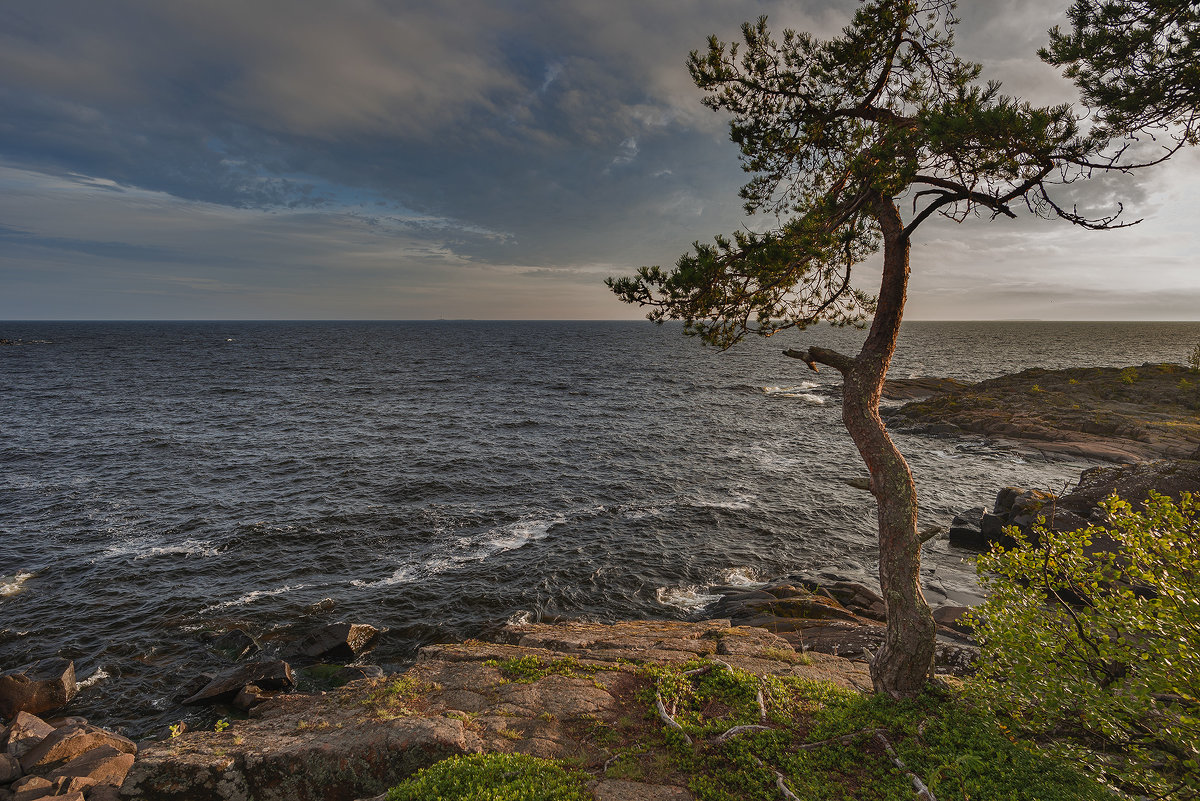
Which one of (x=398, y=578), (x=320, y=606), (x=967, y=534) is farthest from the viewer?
(x=967, y=534)

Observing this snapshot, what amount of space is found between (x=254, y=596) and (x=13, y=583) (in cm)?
1009

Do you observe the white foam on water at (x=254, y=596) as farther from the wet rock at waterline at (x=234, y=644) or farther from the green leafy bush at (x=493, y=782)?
the green leafy bush at (x=493, y=782)

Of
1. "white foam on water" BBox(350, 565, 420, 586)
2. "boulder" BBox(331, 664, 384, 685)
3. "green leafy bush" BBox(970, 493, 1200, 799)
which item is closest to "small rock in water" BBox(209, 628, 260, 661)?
"boulder" BBox(331, 664, 384, 685)

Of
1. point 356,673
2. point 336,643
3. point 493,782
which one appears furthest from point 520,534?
point 493,782

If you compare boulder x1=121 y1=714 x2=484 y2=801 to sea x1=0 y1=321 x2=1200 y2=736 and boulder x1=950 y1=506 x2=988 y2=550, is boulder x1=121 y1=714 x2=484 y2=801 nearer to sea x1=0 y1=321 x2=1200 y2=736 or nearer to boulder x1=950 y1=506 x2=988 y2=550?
sea x1=0 y1=321 x2=1200 y2=736

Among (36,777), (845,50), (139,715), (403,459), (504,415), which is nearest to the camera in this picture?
(845,50)

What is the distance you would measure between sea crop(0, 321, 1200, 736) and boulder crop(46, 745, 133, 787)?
12.4ft

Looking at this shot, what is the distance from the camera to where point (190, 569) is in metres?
22.7

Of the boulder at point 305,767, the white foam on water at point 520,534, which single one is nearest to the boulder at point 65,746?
the boulder at point 305,767

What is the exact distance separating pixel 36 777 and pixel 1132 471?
35.8m

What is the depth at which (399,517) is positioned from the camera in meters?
28.5

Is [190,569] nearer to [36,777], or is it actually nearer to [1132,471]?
[36,777]

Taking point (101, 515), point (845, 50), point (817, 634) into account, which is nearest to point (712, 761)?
point (817, 634)

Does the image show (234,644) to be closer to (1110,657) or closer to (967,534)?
(1110,657)
